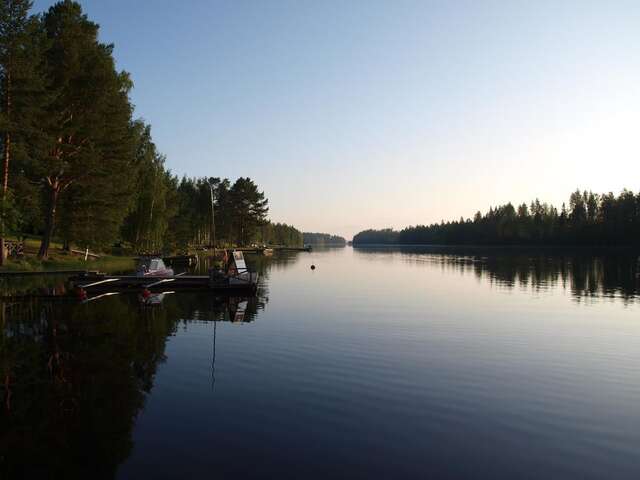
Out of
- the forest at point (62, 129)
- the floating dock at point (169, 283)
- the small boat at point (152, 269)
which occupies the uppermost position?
the forest at point (62, 129)

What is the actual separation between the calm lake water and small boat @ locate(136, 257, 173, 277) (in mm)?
12059

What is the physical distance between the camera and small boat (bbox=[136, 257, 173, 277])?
41969 mm

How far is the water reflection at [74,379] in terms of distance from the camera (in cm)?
1027

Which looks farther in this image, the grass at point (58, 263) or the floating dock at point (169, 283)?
the grass at point (58, 263)

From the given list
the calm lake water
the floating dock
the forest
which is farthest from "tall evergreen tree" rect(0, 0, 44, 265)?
the calm lake water

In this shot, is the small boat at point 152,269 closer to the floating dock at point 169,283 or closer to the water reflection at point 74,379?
the floating dock at point 169,283

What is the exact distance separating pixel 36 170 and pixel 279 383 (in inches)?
1612

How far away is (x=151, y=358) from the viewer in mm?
18328

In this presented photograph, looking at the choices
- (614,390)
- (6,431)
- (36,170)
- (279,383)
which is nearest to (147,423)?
(6,431)

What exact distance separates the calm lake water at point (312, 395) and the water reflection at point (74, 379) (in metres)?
0.06

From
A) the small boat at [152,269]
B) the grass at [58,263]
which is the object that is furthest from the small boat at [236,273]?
the grass at [58,263]

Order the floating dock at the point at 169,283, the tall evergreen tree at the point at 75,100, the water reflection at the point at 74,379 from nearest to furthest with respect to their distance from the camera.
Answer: the water reflection at the point at 74,379
the floating dock at the point at 169,283
the tall evergreen tree at the point at 75,100

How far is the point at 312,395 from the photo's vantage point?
574 inches

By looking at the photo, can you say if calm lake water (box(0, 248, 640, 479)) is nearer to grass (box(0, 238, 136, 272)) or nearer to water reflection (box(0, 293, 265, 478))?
water reflection (box(0, 293, 265, 478))
